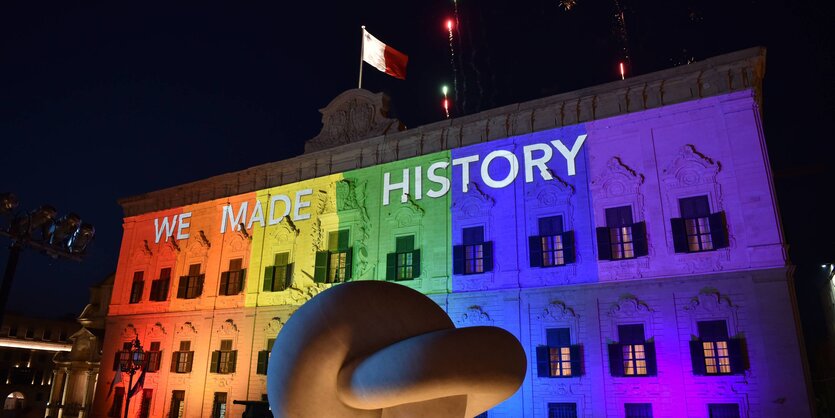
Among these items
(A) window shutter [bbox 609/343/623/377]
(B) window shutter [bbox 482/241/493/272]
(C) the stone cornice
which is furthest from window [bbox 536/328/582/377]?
(C) the stone cornice

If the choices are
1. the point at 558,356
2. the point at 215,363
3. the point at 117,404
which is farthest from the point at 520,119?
the point at 117,404

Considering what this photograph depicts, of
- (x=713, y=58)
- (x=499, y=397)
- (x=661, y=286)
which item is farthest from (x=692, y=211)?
(x=499, y=397)

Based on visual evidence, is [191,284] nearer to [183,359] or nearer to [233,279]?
[233,279]

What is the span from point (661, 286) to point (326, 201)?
13.8 m

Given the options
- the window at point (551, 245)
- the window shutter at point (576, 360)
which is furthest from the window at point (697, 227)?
the window shutter at point (576, 360)

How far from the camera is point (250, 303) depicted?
2525 cm

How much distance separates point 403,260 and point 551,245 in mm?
5849

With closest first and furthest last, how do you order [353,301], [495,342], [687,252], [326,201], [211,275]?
1. [495,342]
2. [353,301]
3. [687,252]
4. [326,201]
5. [211,275]

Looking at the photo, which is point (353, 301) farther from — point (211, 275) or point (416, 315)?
point (211, 275)

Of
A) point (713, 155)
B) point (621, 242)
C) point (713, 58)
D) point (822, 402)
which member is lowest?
point (822, 402)

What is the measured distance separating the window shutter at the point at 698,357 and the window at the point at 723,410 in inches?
35.6

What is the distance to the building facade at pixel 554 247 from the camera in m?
16.5

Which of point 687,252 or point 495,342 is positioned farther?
point 687,252

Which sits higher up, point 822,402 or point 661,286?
point 661,286
